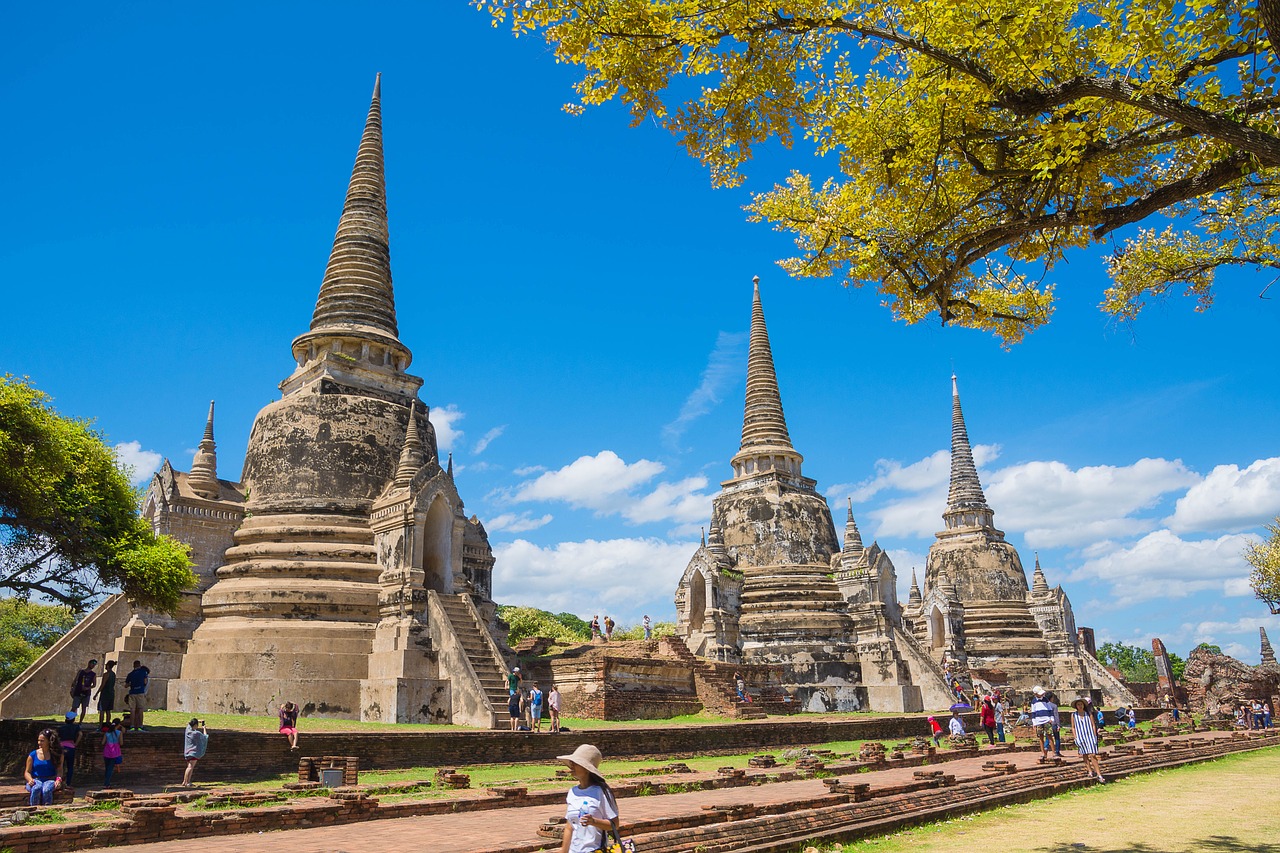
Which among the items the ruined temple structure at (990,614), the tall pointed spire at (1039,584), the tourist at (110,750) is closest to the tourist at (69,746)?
the tourist at (110,750)

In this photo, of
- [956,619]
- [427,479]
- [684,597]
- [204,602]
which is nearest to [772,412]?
[684,597]

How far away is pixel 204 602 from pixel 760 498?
2104 cm

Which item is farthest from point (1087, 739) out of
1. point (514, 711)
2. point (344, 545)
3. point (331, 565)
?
point (344, 545)

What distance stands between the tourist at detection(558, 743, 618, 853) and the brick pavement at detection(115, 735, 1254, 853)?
279cm

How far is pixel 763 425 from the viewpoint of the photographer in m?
39.3

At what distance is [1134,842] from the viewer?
9789 mm

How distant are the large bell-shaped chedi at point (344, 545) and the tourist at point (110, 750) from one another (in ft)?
23.5

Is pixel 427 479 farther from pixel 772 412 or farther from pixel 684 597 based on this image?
pixel 772 412

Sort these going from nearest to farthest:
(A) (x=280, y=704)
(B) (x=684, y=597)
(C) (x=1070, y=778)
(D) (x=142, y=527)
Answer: (C) (x=1070, y=778)
(D) (x=142, y=527)
(A) (x=280, y=704)
(B) (x=684, y=597)

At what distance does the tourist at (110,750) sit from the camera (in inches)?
529

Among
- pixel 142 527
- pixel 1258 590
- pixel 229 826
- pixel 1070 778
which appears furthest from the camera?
pixel 1258 590

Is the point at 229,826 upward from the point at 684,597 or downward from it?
downward

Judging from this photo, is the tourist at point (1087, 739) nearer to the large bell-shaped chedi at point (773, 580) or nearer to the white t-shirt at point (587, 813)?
the white t-shirt at point (587, 813)

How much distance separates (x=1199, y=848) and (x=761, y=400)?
31103 millimetres
